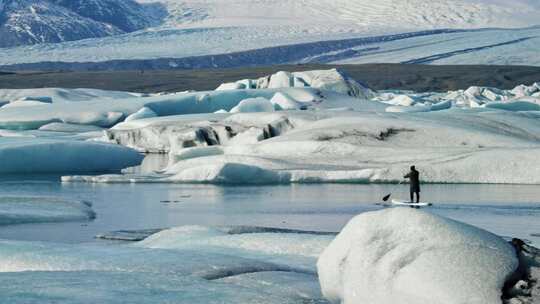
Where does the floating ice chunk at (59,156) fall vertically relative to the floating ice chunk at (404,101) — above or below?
above

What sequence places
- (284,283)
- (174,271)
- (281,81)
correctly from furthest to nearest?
(281,81) → (174,271) → (284,283)

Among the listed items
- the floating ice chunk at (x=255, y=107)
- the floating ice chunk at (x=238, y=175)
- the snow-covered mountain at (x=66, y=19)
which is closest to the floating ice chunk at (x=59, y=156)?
the floating ice chunk at (x=238, y=175)

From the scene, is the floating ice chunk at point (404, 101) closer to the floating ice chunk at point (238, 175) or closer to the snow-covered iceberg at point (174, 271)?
the floating ice chunk at point (238, 175)

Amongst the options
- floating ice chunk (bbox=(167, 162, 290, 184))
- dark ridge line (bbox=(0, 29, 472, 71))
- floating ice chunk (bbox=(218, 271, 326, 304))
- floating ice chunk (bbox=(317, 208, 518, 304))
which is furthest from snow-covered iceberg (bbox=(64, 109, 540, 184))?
dark ridge line (bbox=(0, 29, 472, 71))

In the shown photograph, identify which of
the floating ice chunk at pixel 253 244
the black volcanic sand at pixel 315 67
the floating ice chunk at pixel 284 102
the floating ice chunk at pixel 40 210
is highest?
the floating ice chunk at pixel 253 244

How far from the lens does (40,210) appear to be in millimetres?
9125

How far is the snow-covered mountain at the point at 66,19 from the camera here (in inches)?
3403

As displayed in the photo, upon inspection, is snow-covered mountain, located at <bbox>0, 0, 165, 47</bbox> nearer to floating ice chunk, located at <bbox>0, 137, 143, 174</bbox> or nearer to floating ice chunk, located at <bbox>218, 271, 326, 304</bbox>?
floating ice chunk, located at <bbox>0, 137, 143, 174</bbox>

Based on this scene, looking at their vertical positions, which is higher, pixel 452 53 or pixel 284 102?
pixel 284 102

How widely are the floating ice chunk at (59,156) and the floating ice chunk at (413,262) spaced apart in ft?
38.7

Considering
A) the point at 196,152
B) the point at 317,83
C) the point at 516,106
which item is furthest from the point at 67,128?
the point at 516,106

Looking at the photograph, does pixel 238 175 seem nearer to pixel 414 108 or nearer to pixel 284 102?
pixel 414 108

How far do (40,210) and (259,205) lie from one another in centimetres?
222

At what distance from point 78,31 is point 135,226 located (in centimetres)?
8127
